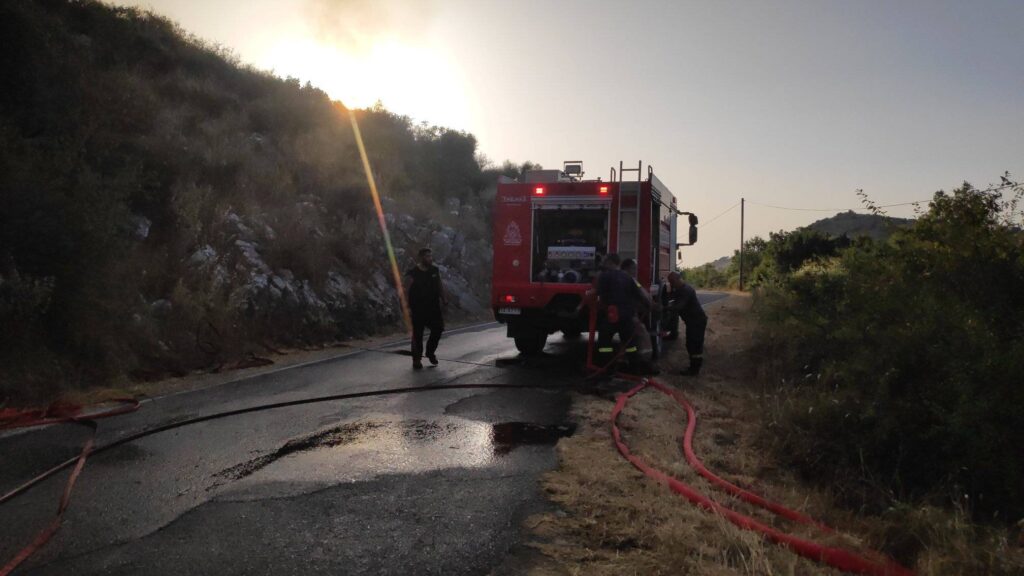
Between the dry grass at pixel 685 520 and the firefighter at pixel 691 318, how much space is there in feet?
10.4

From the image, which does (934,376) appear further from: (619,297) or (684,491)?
(619,297)

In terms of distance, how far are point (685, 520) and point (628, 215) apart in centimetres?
710

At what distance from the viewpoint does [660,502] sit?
4051 millimetres

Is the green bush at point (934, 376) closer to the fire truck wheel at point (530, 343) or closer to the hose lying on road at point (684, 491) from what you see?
the hose lying on road at point (684, 491)

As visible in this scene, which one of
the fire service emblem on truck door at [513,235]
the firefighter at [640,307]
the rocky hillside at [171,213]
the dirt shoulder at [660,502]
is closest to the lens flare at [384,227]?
the rocky hillside at [171,213]

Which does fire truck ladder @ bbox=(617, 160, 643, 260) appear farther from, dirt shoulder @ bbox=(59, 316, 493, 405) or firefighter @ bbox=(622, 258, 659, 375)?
dirt shoulder @ bbox=(59, 316, 493, 405)

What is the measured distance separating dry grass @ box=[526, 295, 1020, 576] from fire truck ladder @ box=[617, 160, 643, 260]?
13.8ft

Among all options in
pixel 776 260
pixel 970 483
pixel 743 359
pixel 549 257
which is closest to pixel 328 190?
pixel 549 257

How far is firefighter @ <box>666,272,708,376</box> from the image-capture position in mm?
9758

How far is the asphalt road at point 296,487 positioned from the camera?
11.1 ft

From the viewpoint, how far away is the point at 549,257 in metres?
10.8

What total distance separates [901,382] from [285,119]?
2265 cm

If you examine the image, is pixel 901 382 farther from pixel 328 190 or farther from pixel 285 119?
pixel 285 119

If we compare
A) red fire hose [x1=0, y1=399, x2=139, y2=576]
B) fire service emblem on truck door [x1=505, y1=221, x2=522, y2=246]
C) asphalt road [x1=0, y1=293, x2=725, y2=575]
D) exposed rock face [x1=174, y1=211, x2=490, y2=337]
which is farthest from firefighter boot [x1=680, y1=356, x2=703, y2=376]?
exposed rock face [x1=174, y1=211, x2=490, y2=337]
